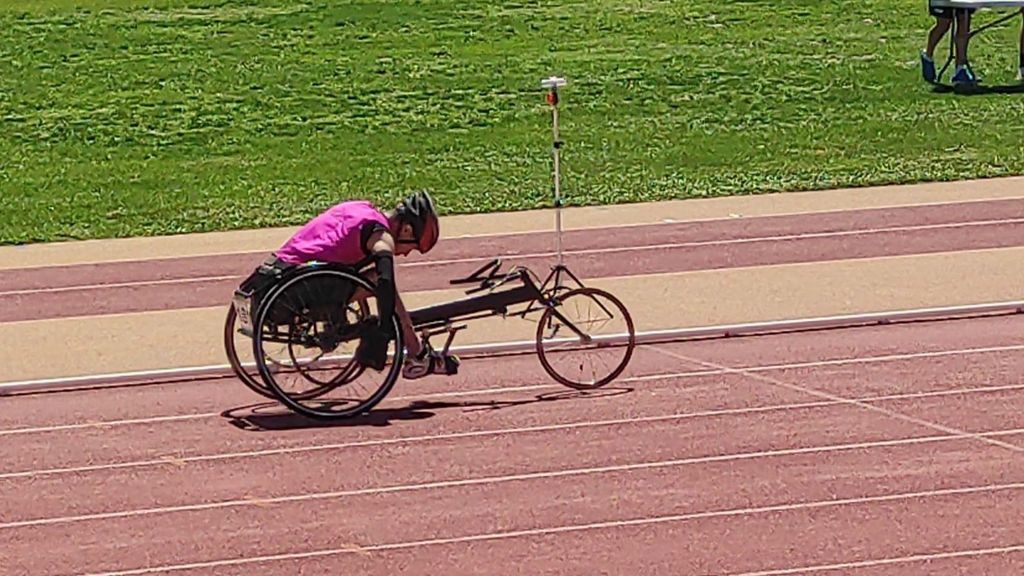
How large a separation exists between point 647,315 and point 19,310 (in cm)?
485

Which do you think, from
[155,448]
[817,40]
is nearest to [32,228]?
[155,448]

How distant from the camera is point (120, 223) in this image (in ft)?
61.9

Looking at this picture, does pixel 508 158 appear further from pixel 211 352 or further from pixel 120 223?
pixel 211 352

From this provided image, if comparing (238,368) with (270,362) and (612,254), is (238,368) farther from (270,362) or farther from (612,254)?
(612,254)

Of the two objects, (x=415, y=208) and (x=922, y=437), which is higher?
(x=415, y=208)

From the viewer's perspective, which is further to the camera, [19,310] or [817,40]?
[817,40]

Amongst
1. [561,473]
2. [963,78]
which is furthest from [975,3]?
[561,473]

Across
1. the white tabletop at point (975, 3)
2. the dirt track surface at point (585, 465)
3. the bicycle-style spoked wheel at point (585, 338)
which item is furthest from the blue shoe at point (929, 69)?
the bicycle-style spoked wheel at point (585, 338)

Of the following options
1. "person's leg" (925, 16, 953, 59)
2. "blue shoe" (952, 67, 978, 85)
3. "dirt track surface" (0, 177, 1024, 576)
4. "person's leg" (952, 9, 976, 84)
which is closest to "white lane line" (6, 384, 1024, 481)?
"dirt track surface" (0, 177, 1024, 576)

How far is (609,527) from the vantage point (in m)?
8.73

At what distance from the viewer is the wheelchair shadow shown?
10711mm

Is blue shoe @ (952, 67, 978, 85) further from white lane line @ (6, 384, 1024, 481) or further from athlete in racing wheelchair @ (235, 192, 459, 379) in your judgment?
athlete in racing wheelchair @ (235, 192, 459, 379)

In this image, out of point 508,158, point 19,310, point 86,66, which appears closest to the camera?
point 19,310

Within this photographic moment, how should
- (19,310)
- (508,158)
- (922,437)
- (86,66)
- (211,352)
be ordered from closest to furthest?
(922,437), (211,352), (19,310), (508,158), (86,66)
